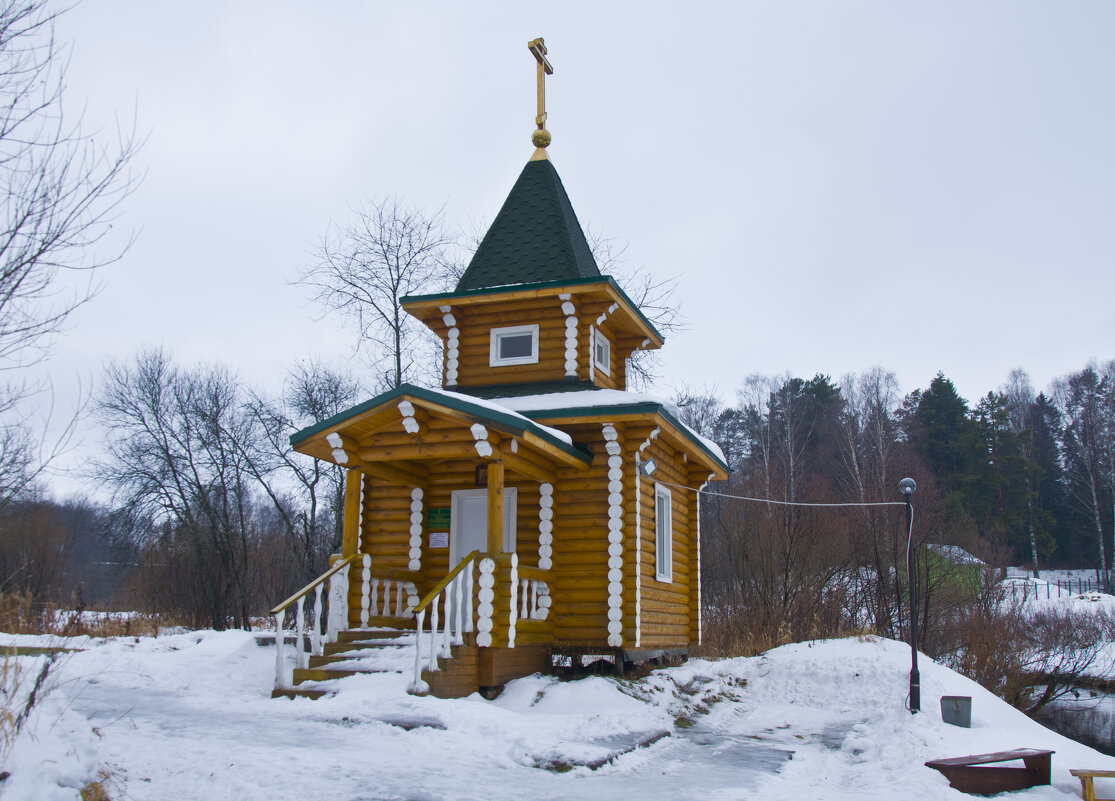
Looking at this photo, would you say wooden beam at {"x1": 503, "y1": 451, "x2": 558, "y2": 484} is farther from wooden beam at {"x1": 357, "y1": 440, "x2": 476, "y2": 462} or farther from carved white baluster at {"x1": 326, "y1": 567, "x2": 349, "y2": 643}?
carved white baluster at {"x1": 326, "y1": 567, "x2": 349, "y2": 643}

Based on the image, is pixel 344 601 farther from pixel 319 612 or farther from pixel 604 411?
pixel 604 411

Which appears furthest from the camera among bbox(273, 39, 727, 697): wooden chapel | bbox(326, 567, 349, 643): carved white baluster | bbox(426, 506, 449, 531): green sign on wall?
bbox(426, 506, 449, 531): green sign on wall

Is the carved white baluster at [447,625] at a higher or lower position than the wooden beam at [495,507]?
lower

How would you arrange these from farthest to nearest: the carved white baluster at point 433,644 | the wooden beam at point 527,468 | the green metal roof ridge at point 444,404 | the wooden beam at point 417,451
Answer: the wooden beam at point 527,468, the wooden beam at point 417,451, the green metal roof ridge at point 444,404, the carved white baluster at point 433,644

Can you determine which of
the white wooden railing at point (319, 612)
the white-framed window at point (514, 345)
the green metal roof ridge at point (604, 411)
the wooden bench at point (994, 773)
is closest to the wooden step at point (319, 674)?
the white wooden railing at point (319, 612)

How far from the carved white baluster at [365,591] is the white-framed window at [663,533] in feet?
14.7

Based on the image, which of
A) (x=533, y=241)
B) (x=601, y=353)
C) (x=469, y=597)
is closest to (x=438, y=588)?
(x=469, y=597)

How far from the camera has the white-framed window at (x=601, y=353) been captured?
49.6 feet

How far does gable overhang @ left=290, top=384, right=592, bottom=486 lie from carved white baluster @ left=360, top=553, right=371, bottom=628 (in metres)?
1.26

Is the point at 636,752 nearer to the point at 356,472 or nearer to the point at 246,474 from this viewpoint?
the point at 356,472

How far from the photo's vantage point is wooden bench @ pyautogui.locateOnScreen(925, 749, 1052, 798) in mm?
8242

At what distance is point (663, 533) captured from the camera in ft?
48.5

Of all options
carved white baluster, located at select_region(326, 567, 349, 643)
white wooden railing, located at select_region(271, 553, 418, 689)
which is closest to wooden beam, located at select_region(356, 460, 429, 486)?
white wooden railing, located at select_region(271, 553, 418, 689)

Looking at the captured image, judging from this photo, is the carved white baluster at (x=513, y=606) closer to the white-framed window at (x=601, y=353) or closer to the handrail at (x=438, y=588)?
the handrail at (x=438, y=588)
